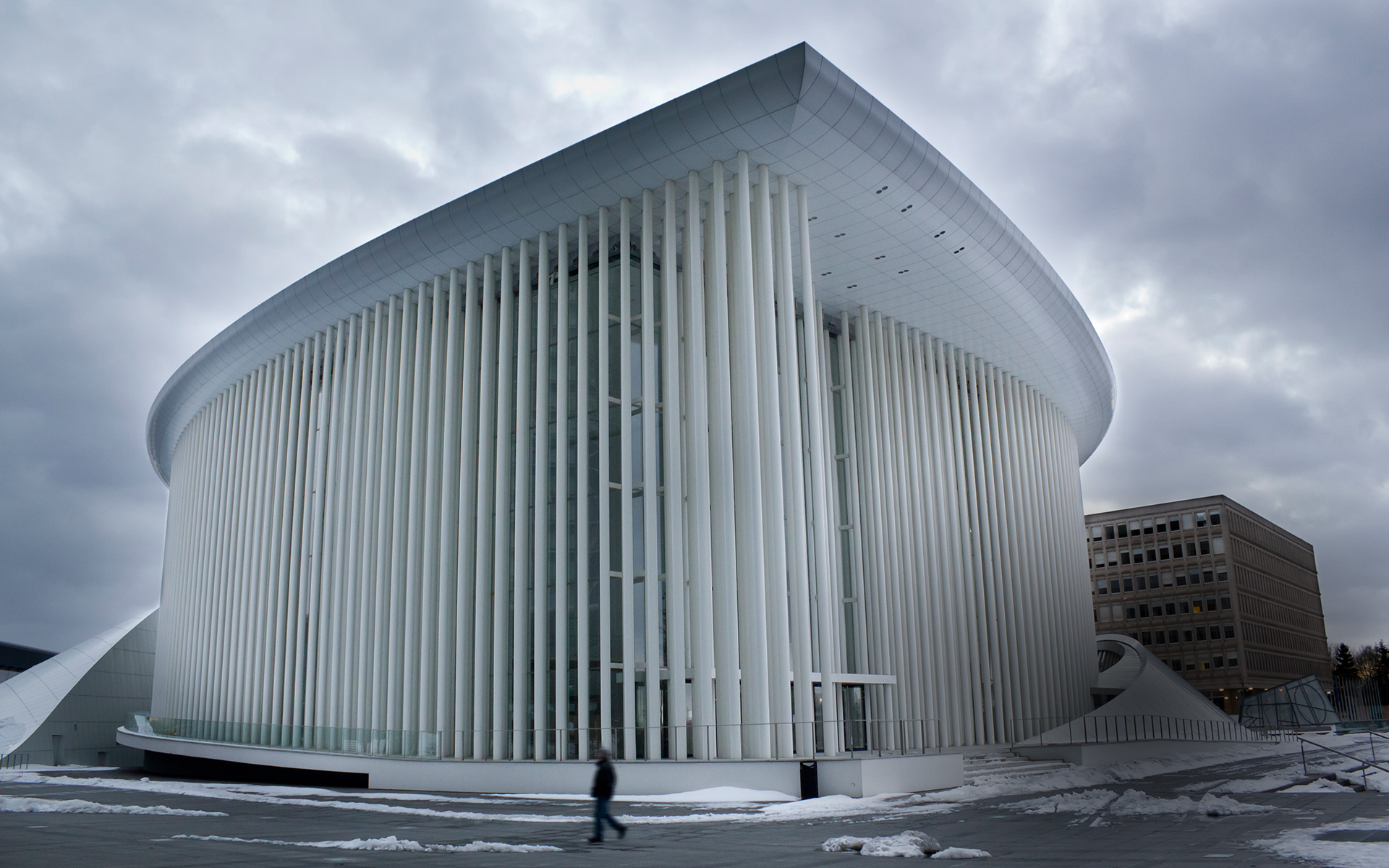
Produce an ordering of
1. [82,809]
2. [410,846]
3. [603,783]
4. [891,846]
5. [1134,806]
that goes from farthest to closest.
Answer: [82,809], [1134,806], [603,783], [410,846], [891,846]

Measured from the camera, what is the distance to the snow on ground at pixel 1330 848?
896cm

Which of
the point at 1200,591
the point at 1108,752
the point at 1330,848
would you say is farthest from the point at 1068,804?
the point at 1200,591

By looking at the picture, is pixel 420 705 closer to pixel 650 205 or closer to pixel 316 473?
pixel 316 473

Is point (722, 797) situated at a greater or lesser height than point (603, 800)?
lesser

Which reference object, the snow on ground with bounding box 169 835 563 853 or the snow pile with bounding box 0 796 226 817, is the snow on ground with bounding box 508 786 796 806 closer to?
the snow pile with bounding box 0 796 226 817

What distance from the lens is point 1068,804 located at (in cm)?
1631

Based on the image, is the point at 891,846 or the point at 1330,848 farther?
the point at 891,846

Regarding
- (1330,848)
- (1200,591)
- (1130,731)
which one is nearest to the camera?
(1330,848)

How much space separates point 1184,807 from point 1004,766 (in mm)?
12827

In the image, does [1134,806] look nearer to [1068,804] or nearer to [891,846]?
[1068,804]

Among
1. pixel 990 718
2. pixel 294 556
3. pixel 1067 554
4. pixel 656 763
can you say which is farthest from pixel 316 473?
pixel 1067 554

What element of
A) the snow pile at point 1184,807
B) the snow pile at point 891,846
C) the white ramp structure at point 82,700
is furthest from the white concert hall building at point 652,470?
the white ramp structure at point 82,700

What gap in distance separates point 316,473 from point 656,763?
18551mm

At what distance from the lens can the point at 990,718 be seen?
35000 mm
